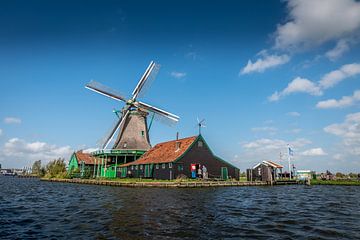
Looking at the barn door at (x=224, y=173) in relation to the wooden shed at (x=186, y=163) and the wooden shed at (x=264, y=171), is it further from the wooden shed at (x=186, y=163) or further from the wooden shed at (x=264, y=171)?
the wooden shed at (x=264, y=171)

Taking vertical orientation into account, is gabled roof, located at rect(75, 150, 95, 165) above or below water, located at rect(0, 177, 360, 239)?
above

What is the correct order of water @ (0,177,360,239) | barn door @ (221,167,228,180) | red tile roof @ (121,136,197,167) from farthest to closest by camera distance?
barn door @ (221,167,228,180)
red tile roof @ (121,136,197,167)
water @ (0,177,360,239)

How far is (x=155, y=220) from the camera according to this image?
1252 cm

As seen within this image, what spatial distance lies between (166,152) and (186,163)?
534cm

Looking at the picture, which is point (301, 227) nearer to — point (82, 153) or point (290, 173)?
point (290, 173)

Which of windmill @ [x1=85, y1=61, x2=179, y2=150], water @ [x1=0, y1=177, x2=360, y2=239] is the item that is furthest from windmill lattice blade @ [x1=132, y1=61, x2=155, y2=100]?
water @ [x1=0, y1=177, x2=360, y2=239]

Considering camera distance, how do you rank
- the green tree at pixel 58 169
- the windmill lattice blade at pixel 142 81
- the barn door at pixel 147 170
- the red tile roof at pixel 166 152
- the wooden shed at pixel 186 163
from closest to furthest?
the wooden shed at pixel 186 163
the red tile roof at pixel 166 152
the barn door at pixel 147 170
the windmill lattice blade at pixel 142 81
the green tree at pixel 58 169

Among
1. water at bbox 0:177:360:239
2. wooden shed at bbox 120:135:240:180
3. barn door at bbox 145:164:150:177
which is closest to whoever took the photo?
water at bbox 0:177:360:239

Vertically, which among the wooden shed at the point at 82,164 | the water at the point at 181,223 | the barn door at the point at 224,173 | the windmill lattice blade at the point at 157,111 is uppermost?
the windmill lattice blade at the point at 157,111

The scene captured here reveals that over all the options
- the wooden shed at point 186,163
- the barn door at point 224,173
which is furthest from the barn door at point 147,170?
the barn door at point 224,173

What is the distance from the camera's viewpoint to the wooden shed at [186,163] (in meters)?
37.5

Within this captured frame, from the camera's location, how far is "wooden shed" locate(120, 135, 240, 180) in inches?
1475

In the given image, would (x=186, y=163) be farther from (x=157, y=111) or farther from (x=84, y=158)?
(x=84, y=158)

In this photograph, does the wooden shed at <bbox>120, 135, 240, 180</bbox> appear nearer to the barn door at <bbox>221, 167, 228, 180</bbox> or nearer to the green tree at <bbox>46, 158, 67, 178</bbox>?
the barn door at <bbox>221, 167, 228, 180</bbox>
